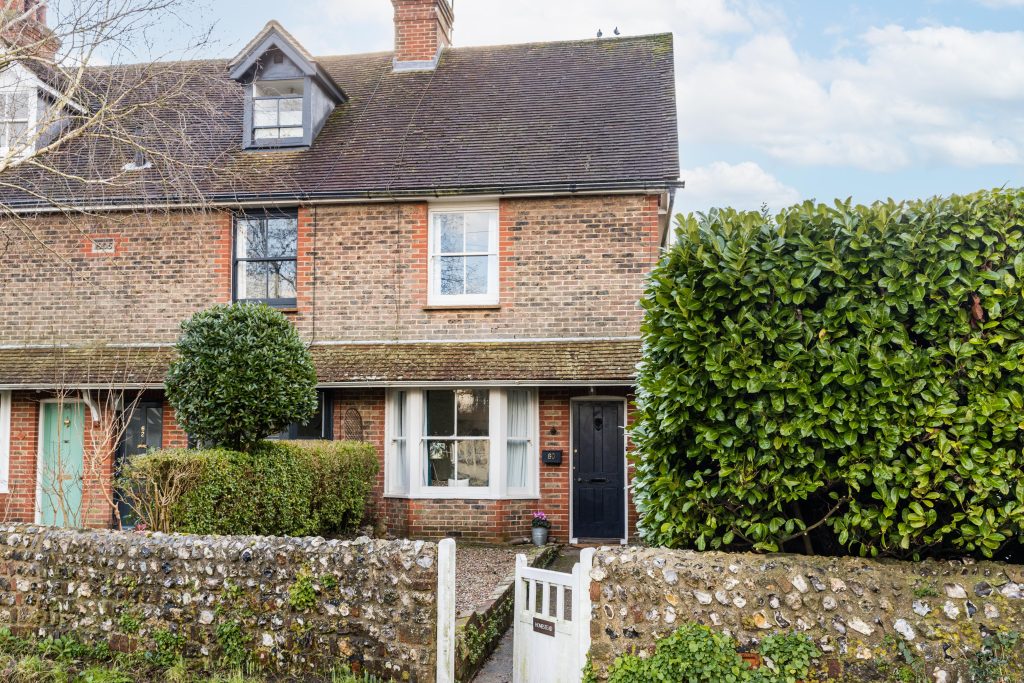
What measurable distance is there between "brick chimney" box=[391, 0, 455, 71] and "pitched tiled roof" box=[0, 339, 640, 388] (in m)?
7.10

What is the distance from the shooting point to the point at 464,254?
14.8 meters

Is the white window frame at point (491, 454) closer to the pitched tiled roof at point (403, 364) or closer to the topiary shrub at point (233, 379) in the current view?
the pitched tiled roof at point (403, 364)

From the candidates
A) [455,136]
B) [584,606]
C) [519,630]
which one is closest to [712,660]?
[584,606]

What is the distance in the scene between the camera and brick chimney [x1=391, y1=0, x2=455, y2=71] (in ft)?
59.8

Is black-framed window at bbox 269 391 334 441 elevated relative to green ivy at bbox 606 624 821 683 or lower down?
elevated

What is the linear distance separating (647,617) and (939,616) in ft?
5.85

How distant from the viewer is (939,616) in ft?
17.3

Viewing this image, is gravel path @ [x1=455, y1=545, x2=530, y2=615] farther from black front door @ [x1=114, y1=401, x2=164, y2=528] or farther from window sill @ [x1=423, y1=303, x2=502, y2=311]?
black front door @ [x1=114, y1=401, x2=164, y2=528]

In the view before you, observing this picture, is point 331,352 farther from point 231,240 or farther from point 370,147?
point 370,147

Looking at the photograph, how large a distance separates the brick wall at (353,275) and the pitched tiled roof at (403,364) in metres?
0.33

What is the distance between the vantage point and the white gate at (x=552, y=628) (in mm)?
5848

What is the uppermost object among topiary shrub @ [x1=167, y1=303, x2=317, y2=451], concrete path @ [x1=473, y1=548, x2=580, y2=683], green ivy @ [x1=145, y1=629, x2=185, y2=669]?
topiary shrub @ [x1=167, y1=303, x2=317, y2=451]

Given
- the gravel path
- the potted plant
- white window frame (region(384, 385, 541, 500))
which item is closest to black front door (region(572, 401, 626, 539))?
the potted plant

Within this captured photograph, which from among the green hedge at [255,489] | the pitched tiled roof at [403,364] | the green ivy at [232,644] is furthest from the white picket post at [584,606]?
the pitched tiled roof at [403,364]
